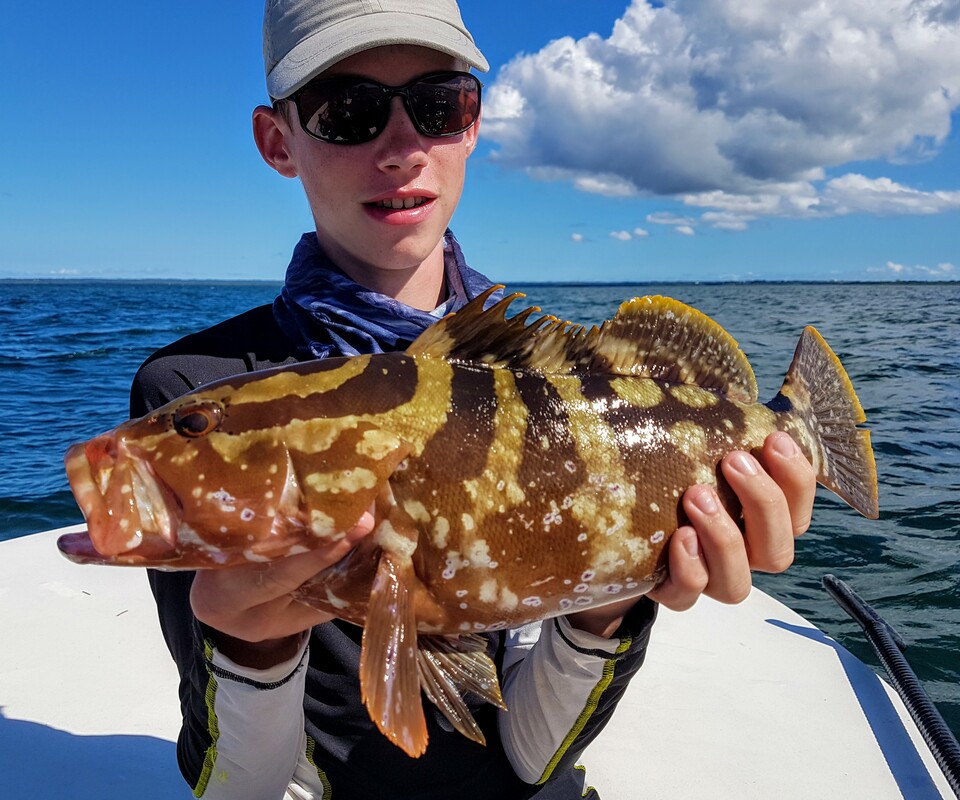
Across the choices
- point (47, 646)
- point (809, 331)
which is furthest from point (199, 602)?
point (47, 646)

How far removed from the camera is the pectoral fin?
2051 millimetres

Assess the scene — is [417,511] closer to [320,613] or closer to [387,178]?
[320,613]

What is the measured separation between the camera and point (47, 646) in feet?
14.9

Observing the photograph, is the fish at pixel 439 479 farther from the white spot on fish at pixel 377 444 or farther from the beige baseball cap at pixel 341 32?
the beige baseball cap at pixel 341 32

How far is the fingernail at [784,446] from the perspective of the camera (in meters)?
2.46

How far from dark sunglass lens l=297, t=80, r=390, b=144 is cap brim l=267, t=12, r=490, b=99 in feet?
0.23

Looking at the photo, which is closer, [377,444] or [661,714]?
[377,444]

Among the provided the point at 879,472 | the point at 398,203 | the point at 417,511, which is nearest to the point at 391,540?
the point at 417,511

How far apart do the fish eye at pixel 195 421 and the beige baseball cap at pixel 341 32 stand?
4.32 ft

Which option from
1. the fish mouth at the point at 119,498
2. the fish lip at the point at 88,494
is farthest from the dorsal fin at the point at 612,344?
the fish lip at the point at 88,494

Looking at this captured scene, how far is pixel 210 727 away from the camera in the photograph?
8.16ft

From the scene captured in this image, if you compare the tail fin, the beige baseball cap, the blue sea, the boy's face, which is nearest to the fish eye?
the boy's face

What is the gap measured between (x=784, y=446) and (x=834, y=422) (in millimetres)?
552

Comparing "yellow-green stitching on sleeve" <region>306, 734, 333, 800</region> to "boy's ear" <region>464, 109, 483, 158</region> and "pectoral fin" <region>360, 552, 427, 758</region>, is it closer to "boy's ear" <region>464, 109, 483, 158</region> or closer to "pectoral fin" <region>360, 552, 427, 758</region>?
"pectoral fin" <region>360, 552, 427, 758</region>
